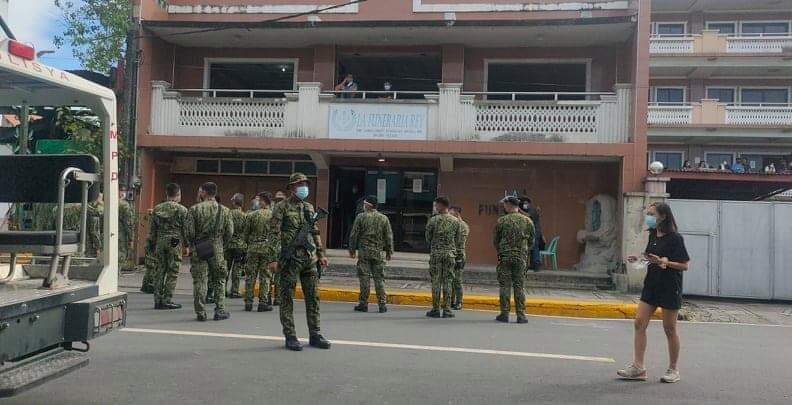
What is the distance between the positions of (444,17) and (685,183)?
713cm

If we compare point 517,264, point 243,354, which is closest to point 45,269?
point 243,354

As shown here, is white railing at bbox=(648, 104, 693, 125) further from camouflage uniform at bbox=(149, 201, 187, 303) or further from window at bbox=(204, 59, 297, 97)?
camouflage uniform at bbox=(149, 201, 187, 303)

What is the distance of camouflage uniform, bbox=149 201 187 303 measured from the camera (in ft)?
28.0

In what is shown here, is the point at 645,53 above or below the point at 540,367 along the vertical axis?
above

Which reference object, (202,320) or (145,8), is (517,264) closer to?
(202,320)

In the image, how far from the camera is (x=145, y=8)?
13867mm

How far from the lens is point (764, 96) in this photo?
26.0 m

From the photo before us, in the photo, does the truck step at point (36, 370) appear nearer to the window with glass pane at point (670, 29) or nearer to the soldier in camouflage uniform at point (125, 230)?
the soldier in camouflage uniform at point (125, 230)

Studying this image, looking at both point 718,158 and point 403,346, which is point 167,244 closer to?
point 403,346

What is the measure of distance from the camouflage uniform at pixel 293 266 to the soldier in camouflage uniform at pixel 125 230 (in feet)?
12.8

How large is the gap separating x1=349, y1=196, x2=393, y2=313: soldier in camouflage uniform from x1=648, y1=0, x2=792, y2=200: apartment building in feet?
59.6

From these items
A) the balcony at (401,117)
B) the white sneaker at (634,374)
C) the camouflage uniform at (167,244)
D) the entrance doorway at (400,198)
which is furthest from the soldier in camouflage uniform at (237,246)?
the white sneaker at (634,374)

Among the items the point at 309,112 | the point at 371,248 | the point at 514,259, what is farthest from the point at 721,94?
the point at 371,248

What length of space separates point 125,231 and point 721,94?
25248 millimetres
